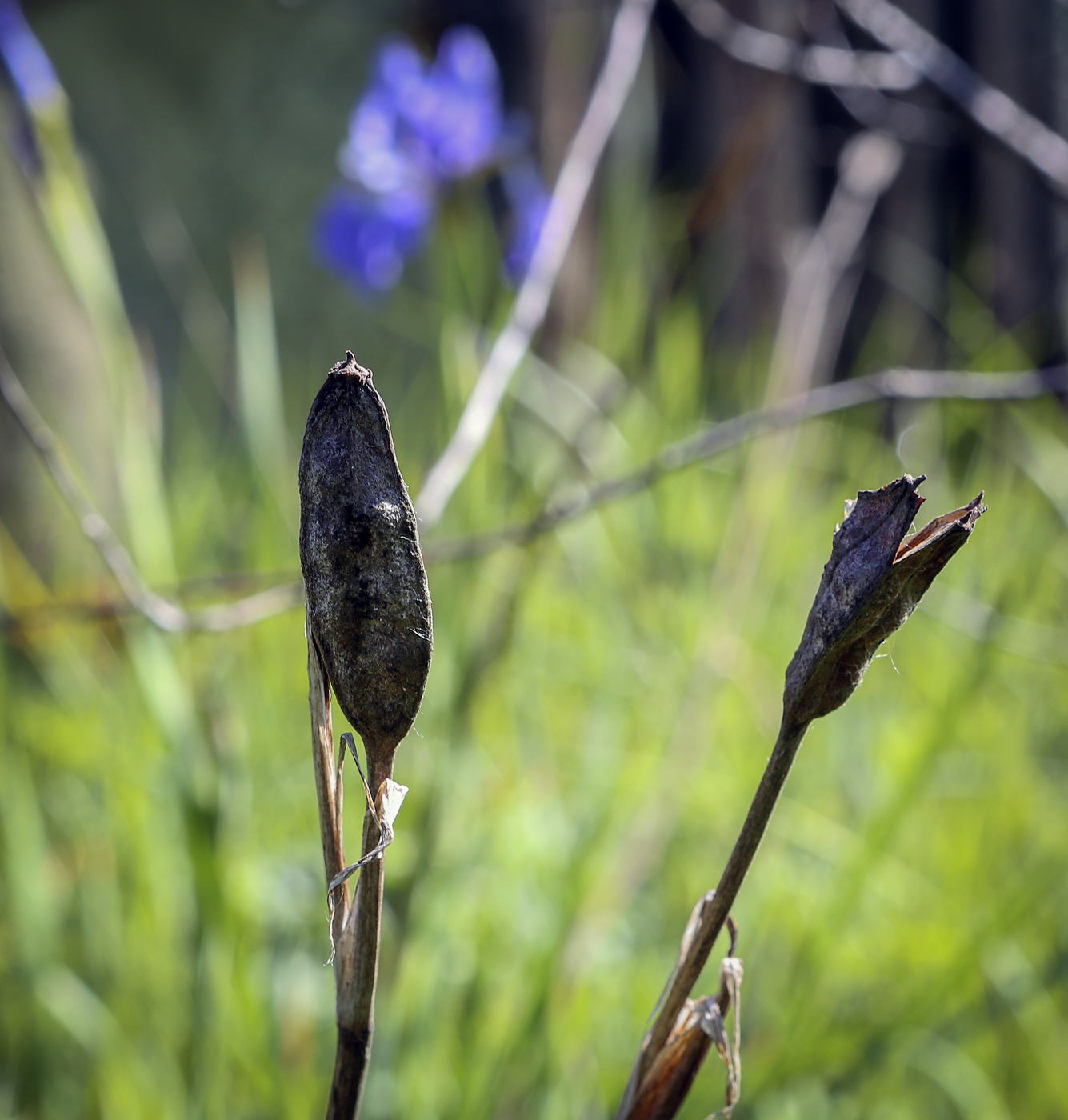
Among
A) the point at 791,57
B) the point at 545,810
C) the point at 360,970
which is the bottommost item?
the point at 360,970

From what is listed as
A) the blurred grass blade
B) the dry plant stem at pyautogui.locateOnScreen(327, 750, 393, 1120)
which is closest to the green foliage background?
the blurred grass blade

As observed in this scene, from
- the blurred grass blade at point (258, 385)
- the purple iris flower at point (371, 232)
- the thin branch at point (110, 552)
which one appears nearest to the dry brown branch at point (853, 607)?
the thin branch at point (110, 552)

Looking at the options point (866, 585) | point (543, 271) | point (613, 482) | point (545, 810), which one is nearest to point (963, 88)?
point (543, 271)

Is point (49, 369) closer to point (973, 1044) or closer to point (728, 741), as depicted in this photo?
point (728, 741)

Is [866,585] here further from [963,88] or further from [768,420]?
[963,88]

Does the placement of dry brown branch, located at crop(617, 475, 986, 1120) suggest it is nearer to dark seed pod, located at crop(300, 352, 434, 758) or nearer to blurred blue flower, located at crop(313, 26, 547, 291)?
dark seed pod, located at crop(300, 352, 434, 758)
